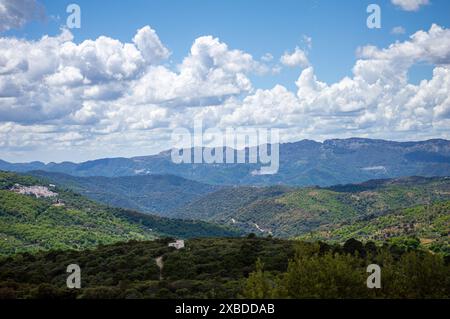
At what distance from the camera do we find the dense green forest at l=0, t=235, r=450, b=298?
3503cm

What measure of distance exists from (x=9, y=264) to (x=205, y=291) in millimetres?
46115

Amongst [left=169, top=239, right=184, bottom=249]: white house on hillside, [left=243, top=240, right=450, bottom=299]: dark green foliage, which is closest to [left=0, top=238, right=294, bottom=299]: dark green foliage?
[left=169, top=239, right=184, bottom=249]: white house on hillside

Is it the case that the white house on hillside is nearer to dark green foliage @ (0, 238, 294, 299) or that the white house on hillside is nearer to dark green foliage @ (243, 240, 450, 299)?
dark green foliage @ (0, 238, 294, 299)

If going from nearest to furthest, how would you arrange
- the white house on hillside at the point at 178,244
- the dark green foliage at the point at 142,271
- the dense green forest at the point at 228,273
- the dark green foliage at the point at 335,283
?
the dark green foliage at the point at 335,283 → the dense green forest at the point at 228,273 → the dark green foliage at the point at 142,271 → the white house on hillside at the point at 178,244

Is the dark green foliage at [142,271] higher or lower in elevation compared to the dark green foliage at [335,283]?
lower

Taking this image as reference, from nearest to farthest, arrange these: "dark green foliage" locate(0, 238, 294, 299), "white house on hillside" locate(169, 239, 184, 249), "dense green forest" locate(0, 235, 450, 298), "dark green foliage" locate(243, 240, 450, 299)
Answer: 1. "dark green foliage" locate(243, 240, 450, 299)
2. "dense green forest" locate(0, 235, 450, 298)
3. "dark green foliage" locate(0, 238, 294, 299)
4. "white house on hillside" locate(169, 239, 184, 249)

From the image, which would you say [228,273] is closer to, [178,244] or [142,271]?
[142,271]

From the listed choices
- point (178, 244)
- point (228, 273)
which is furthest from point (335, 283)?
point (178, 244)

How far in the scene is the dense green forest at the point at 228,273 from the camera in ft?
115

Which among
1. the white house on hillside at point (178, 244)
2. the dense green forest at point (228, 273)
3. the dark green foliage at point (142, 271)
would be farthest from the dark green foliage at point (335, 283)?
the white house on hillside at point (178, 244)

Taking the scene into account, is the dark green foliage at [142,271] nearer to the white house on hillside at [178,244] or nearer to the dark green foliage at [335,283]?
the white house on hillside at [178,244]
